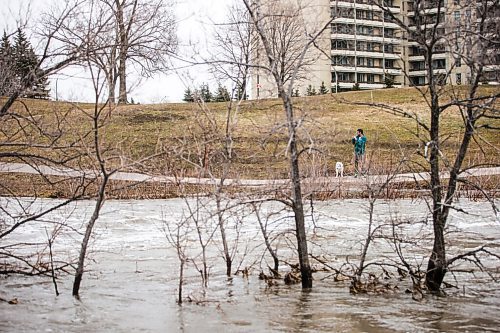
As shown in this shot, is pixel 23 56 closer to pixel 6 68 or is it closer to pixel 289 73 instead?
pixel 6 68

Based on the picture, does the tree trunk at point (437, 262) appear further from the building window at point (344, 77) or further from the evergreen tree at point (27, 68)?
the building window at point (344, 77)

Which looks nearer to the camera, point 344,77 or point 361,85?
point 361,85

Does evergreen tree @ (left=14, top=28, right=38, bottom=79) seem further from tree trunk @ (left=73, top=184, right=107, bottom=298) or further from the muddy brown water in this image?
the muddy brown water

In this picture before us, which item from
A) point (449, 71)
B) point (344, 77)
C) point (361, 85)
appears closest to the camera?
point (449, 71)

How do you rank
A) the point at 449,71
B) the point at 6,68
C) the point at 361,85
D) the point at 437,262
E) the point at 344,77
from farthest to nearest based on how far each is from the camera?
the point at 344,77 → the point at 361,85 → the point at 6,68 → the point at 437,262 → the point at 449,71

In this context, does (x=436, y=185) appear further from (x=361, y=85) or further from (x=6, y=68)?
(x=361, y=85)

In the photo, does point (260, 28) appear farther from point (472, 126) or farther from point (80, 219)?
point (80, 219)

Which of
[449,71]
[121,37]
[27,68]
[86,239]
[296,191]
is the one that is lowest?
[86,239]

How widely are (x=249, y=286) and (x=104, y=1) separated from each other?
5.09 metres

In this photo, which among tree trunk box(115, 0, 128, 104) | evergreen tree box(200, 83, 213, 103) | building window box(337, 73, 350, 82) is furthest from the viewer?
building window box(337, 73, 350, 82)

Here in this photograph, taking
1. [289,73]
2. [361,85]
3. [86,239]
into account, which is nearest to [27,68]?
[86,239]

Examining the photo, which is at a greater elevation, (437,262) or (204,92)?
(204,92)

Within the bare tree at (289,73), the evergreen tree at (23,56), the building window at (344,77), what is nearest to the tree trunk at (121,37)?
the evergreen tree at (23,56)

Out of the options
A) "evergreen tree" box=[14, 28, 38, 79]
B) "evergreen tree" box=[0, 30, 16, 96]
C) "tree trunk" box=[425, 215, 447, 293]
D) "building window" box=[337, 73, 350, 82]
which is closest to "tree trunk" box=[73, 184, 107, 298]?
"evergreen tree" box=[0, 30, 16, 96]
